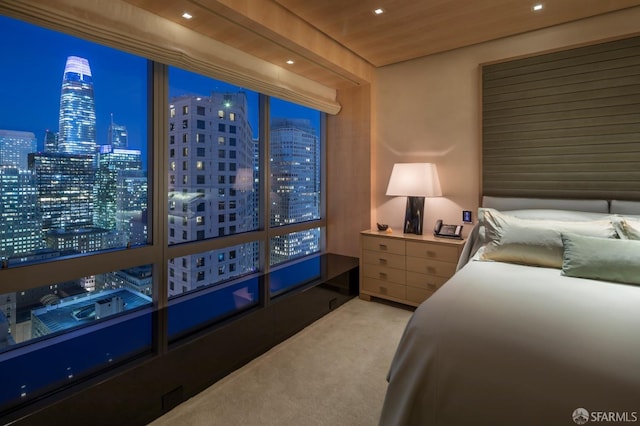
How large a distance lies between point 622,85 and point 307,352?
10.4 ft

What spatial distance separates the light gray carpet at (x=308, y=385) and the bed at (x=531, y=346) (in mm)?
557

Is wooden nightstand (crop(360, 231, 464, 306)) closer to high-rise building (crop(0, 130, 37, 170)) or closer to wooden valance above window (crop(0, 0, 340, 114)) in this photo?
wooden valance above window (crop(0, 0, 340, 114))

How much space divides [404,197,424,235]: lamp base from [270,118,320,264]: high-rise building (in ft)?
4.00

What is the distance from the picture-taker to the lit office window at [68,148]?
1.79 metres

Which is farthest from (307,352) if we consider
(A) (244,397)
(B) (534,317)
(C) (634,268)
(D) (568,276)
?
(C) (634,268)

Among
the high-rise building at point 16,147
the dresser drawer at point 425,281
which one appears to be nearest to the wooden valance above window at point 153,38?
the high-rise building at point 16,147

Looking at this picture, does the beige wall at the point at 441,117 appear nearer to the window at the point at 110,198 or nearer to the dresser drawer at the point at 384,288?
the dresser drawer at the point at 384,288

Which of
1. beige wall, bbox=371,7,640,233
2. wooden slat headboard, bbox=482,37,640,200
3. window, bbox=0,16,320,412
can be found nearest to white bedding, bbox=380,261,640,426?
wooden slat headboard, bbox=482,37,640,200

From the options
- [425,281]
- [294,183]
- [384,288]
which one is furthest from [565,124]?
[294,183]

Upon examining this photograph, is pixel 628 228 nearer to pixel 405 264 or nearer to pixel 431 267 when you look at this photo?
pixel 431 267

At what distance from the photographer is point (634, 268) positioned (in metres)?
1.72

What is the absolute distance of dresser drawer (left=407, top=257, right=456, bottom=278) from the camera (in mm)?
2893

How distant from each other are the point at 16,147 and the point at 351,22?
245 cm

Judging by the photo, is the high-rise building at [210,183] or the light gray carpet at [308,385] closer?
the light gray carpet at [308,385]
